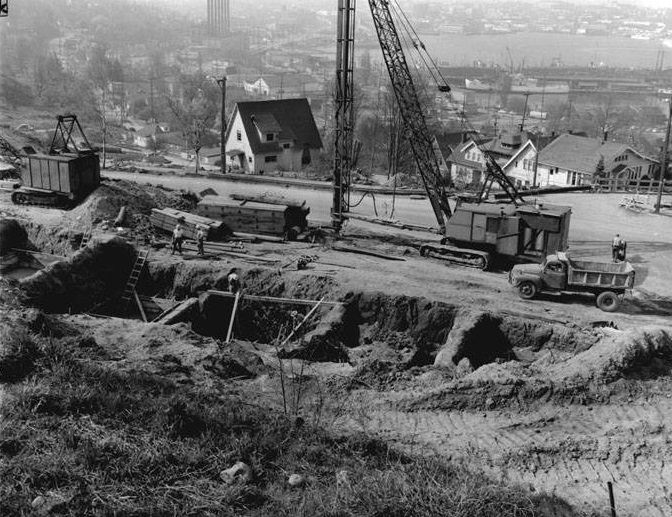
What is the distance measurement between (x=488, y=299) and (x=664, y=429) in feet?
27.8

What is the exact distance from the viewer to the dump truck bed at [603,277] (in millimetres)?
21406

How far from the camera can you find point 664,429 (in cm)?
1402

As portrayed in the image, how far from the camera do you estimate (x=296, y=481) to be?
1147cm

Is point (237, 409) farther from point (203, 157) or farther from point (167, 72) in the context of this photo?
point (167, 72)

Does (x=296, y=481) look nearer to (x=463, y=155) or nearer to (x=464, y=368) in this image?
(x=464, y=368)

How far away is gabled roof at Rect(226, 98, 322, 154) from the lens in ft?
184

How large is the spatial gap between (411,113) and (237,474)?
20982mm

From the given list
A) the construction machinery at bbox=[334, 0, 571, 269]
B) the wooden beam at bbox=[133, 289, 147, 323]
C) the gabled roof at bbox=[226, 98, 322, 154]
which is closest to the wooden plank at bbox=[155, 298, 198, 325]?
the wooden beam at bbox=[133, 289, 147, 323]

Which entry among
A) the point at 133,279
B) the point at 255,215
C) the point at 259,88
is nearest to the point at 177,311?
the point at 133,279

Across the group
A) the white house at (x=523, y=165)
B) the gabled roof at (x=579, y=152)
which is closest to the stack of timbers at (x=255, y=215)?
the gabled roof at (x=579, y=152)

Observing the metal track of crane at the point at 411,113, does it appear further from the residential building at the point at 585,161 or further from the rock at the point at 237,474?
the residential building at the point at 585,161

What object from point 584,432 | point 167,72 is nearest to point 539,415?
point 584,432

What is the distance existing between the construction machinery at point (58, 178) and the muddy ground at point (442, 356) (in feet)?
6.16

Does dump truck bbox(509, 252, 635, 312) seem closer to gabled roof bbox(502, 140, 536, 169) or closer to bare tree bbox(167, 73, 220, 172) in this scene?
gabled roof bbox(502, 140, 536, 169)
